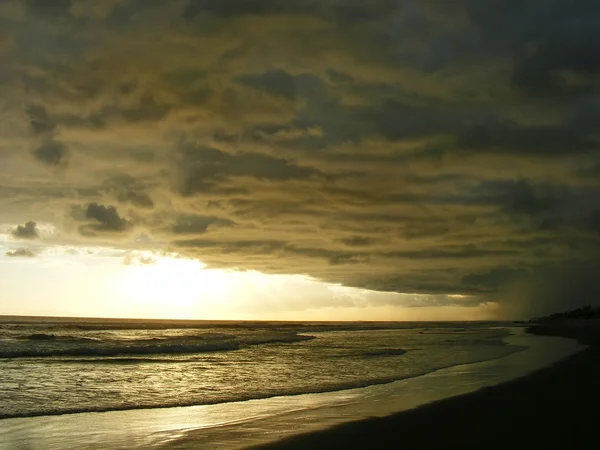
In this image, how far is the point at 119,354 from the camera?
37.3 m

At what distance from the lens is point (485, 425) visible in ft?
39.6

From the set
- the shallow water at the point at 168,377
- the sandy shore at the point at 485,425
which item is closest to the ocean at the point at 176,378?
the shallow water at the point at 168,377

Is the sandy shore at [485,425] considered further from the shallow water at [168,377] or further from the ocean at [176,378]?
the shallow water at [168,377]

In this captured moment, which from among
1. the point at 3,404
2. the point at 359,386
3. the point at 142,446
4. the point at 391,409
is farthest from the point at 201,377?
the point at 142,446

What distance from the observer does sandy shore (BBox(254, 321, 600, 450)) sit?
10.5m

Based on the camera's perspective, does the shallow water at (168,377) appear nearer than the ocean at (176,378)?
No

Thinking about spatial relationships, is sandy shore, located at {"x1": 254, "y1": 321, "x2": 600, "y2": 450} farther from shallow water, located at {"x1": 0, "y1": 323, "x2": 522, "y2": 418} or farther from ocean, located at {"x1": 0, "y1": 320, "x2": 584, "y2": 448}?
shallow water, located at {"x1": 0, "y1": 323, "x2": 522, "y2": 418}

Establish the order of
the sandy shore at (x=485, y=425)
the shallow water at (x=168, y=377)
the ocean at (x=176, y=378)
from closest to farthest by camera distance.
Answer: the sandy shore at (x=485, y=425), the ocean at (x=176, y=378), the shallow water at (x=168, y=377)

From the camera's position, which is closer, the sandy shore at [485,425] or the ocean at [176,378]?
the sandy shore at [485,425]

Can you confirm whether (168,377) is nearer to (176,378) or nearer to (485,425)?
(176,378)

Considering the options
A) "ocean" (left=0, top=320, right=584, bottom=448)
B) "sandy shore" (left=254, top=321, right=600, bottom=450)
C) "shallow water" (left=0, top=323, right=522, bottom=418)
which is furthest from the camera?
"shallow water" (left=0, top=323, right=522, bottom=418)

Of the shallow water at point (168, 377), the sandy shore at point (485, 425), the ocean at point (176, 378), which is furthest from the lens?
the shallow water at point (168, 377)

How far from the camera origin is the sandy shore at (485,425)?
10.5m

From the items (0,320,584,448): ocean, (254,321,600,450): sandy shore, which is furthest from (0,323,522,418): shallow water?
(254,321,600,450): sandy shore
